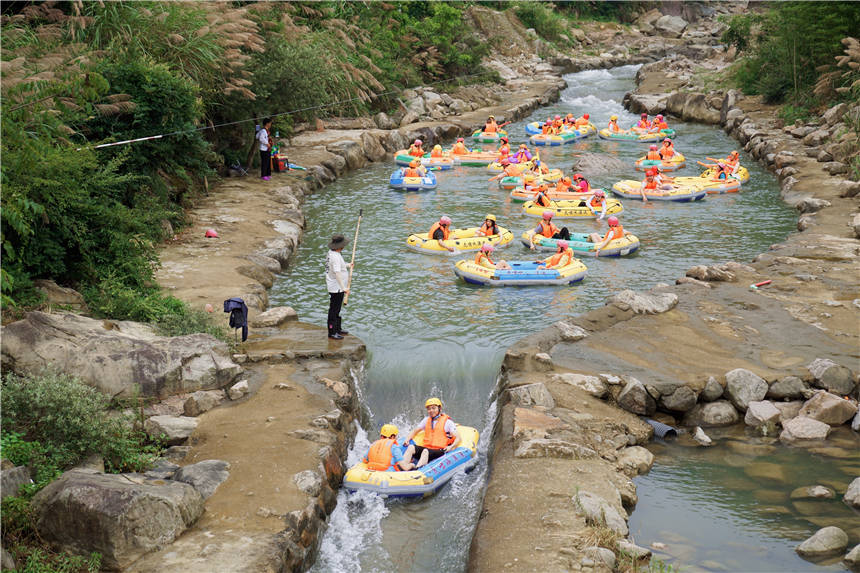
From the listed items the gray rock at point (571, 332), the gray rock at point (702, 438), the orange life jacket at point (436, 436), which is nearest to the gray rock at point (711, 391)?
the gray rock at point (702, 438)

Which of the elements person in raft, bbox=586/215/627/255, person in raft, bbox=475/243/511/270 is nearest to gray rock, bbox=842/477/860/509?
person in raft, bbox=475/243/511/270

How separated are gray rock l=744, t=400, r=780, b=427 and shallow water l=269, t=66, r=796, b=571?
3.77 meters

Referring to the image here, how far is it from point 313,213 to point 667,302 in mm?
11294

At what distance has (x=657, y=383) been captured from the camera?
39.7ft

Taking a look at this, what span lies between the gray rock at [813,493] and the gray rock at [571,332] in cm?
439

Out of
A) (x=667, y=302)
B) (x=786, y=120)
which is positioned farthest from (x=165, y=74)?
(x=786, y=120)

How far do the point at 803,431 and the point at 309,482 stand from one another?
22.8 feet

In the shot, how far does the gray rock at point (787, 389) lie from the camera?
39.7 ft

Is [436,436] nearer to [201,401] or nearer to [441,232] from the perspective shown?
[201,401]

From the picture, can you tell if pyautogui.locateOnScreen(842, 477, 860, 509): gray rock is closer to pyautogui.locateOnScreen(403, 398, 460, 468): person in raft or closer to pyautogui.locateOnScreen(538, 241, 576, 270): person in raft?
pyautogui.locateOnScreen(403, 398, 460, 468): person in raft

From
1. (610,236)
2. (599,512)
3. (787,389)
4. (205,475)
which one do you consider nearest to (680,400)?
(787,389)

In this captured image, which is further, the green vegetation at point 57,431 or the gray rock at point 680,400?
the gray rock at point 680,400

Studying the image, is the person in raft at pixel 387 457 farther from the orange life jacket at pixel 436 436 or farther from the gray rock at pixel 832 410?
the gray rock at pixel 832 410

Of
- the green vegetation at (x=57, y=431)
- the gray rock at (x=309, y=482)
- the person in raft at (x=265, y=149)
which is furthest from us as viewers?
the person in raft at (x=265, y=149)
